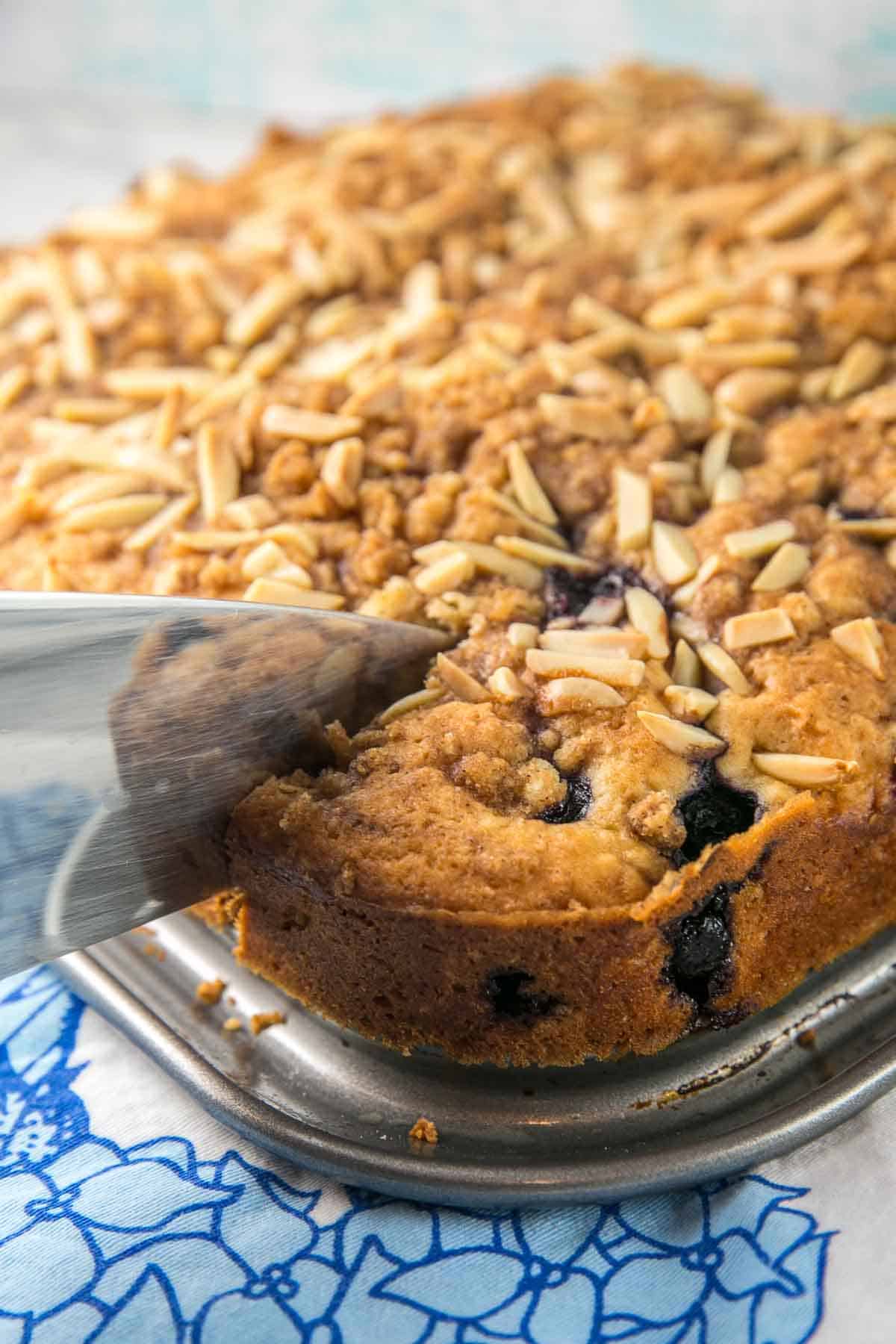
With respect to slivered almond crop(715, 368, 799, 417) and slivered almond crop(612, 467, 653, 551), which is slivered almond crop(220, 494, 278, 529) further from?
slivered almond crop(715, 368, 799, 417)

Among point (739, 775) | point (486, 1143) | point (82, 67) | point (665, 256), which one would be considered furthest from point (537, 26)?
point (486, 1143)

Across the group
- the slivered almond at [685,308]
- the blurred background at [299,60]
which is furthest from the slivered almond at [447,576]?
the blurred background at [299,60]

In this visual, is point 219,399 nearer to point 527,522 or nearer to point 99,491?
point 99,491

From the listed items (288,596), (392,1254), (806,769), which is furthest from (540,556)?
(392,1254)

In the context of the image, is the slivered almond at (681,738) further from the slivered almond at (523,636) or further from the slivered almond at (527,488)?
the slivered almond at (527,488)

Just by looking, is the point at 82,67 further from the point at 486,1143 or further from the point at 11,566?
the point at 486,1143

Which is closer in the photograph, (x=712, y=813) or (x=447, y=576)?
(x=712, y=813)
